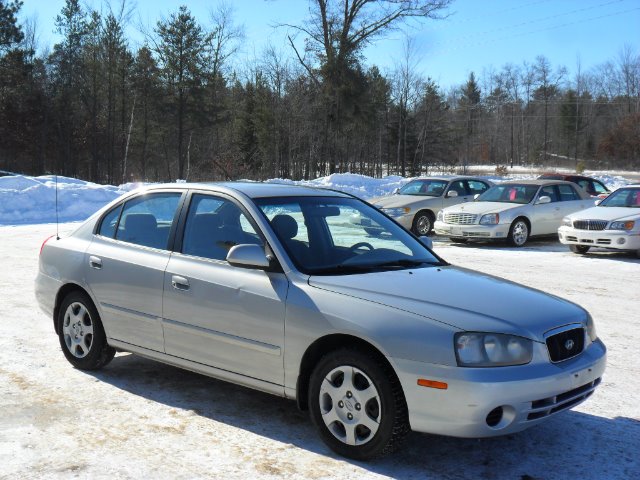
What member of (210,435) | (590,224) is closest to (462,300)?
(210,435)

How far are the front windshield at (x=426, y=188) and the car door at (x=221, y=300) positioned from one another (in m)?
13.9

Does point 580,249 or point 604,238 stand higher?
point 604,238

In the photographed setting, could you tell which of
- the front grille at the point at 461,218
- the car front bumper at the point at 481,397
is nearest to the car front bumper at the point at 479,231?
the front grille at the point at 461,218

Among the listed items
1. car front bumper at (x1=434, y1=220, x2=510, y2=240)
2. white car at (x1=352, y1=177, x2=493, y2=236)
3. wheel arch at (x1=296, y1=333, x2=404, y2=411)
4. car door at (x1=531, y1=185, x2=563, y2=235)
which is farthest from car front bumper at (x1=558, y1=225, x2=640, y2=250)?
wheel arch at (x1=296, y1=333, x2=404, y2=411)

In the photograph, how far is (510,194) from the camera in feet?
53.8

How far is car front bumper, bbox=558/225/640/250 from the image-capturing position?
12782 mm

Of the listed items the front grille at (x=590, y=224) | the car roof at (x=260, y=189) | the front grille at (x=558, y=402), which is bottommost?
the front grille at (x=558, y=402)

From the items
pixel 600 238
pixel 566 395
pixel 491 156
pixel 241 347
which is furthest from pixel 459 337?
pixel 491 156

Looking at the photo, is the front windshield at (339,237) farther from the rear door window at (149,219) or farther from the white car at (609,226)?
the white car at (609,226)

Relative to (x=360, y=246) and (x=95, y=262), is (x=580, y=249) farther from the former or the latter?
(x=95, y=262)

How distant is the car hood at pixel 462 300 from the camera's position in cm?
367

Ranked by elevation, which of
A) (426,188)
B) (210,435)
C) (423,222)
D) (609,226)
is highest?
(426,188)

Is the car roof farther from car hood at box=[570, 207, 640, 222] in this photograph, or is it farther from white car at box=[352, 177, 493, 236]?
white car at box=[352, 177, 493, 236]

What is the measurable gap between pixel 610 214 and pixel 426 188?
19.7 ft
